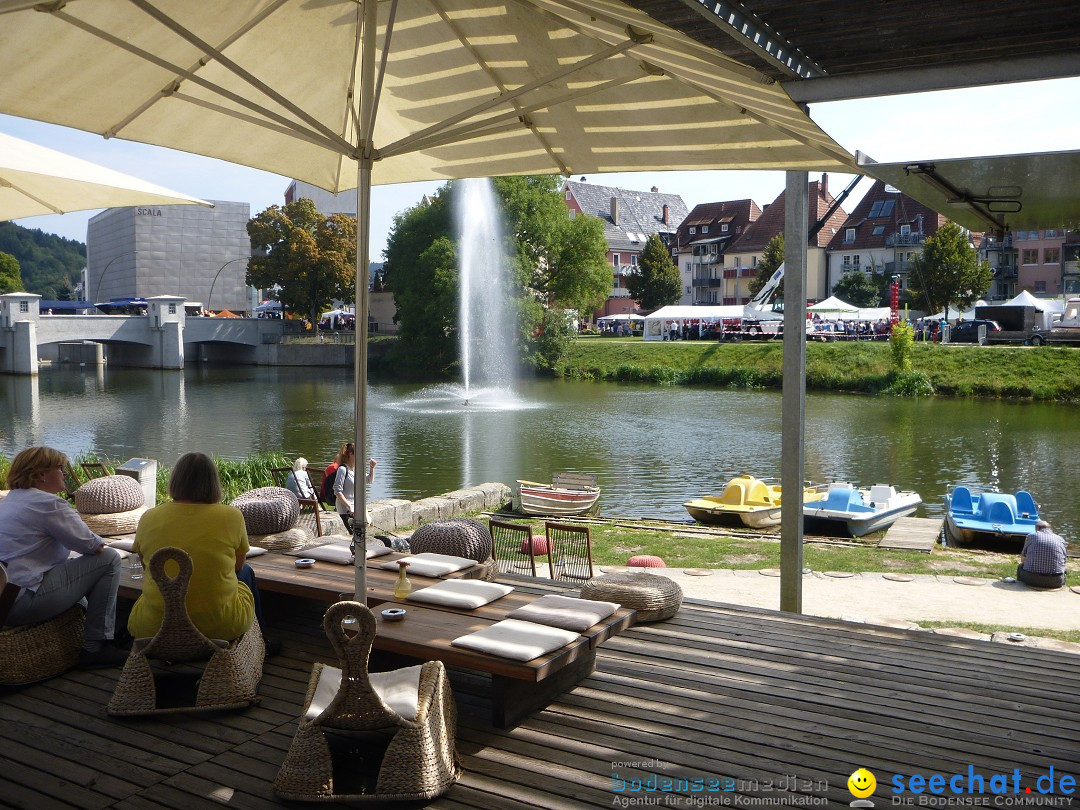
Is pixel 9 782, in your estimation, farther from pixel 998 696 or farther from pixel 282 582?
pixel 998 696

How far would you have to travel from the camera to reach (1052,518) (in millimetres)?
17750

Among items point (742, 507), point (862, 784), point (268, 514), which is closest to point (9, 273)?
point (742, 507)

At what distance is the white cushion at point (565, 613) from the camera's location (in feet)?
14.1

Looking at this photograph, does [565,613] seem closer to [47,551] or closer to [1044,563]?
[47,551]

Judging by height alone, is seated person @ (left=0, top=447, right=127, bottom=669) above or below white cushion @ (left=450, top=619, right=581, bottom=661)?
above

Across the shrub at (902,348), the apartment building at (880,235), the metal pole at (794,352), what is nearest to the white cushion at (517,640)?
the metal pole at (794,352)

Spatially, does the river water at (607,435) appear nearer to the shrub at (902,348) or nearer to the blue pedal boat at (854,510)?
the blue pedal boat at (854,510)

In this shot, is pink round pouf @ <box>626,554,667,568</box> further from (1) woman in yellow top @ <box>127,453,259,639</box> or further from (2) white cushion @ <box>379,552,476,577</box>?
(1) woman in yellow top @ <box>127,453,259,639</box>

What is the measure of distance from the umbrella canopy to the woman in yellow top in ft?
7.30

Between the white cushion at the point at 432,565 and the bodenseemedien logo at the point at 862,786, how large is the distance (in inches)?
93.4

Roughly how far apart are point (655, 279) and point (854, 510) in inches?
2231

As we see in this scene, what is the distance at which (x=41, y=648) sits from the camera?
4.44 meters

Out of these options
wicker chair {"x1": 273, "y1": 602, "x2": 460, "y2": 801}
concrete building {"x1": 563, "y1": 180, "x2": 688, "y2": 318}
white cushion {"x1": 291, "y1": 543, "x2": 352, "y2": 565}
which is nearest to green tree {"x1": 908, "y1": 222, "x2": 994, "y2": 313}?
concrete building {"x1": 563, "y1": 180, "x2": 688, "y2": 318}

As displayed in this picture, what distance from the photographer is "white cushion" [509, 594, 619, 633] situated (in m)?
4.29
